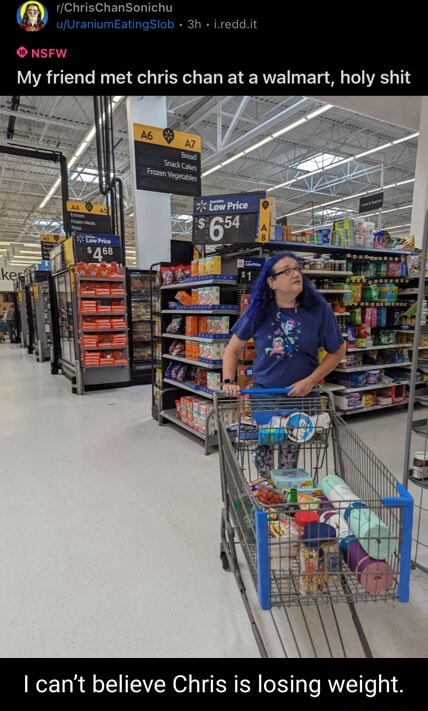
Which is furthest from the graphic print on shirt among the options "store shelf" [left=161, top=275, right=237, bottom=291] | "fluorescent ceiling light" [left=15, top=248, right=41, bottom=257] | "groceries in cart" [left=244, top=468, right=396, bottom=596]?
"fluorescent ceiling light" [left=15, top=248, right=41, bottom=257]

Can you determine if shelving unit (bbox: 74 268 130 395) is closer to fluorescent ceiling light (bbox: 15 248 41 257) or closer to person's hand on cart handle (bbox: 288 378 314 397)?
person's hand on cart handle (bbox: 288 378 314 397)

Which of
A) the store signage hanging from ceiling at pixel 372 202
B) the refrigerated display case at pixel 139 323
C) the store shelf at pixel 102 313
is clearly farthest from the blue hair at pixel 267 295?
the store signage hanging from ceiling at pixel 372 202

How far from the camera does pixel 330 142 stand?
36.7 feet

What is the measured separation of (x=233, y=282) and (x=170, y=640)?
2913 mm

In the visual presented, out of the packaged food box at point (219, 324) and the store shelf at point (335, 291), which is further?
the store shelf at point (335, 291)

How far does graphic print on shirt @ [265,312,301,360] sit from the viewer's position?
2.05 meters

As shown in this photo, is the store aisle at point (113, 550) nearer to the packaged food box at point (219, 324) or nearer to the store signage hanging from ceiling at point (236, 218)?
the packaged food box at point (219, 324)

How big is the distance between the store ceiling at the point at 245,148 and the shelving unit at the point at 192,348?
3.82 meters

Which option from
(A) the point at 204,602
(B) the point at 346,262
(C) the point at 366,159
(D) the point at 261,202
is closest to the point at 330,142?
(C) the point at 366,159

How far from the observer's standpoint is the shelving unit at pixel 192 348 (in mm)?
3887

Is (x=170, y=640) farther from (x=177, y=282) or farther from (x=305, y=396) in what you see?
(x=177, y=282)

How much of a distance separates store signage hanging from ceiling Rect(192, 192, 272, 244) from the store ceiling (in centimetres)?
341

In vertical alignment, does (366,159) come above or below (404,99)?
above

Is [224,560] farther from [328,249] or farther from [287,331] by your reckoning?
[328,249]
